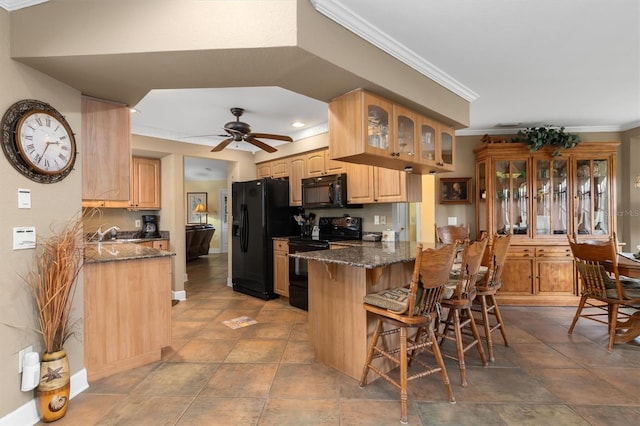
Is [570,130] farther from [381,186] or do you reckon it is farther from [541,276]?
[381,186]

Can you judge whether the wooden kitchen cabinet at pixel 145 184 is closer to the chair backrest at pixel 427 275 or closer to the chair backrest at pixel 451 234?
the chair backrest at pixel 451 234

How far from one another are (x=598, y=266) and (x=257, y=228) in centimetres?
384

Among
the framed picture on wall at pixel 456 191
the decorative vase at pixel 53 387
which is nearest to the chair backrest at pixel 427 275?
the decorative vase at pixel 53 387

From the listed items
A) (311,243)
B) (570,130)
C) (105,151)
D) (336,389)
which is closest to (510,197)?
(570,130)

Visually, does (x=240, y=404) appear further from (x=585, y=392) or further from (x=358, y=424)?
(x=585, y=392)

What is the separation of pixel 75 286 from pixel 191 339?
120 cm

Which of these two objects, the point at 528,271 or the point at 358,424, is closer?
the point at 358,424

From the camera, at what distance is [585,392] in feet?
6.88

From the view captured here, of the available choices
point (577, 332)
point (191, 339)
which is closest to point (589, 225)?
point (577, 332)

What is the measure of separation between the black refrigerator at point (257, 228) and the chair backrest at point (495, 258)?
2.82 metres

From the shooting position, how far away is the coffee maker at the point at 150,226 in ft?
16.5

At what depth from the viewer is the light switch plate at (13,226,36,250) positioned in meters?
1.79

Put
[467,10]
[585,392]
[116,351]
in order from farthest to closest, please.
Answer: [116,351], [585,392], [467,10]

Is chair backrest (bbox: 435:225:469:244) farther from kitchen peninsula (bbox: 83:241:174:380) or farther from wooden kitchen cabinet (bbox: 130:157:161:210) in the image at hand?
wooden kitchen cabinet (bbox: 130:157:161:210)
